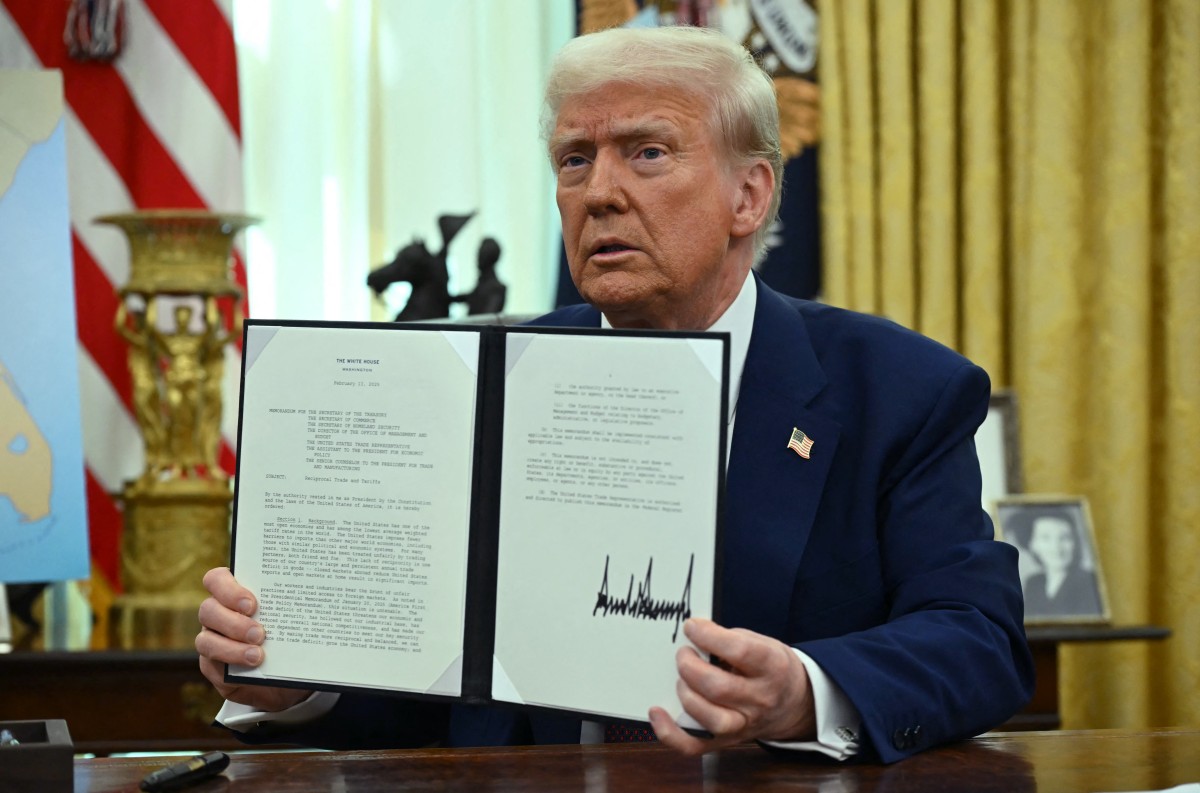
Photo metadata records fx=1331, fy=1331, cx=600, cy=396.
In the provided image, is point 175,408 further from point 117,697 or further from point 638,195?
point 638,195

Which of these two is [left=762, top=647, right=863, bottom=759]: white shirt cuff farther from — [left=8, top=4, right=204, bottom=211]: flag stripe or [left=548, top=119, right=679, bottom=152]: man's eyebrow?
[left=8, top=4, right=204, bottom=211]: flag stripe

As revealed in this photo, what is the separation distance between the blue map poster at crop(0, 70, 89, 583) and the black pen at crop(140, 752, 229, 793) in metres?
1.35

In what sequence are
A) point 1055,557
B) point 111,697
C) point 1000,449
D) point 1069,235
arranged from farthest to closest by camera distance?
point 1069,235 < point 1000,449 < point 1055,557 < point 111,697

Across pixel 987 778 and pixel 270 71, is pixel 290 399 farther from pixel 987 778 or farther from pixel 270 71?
pixel 270 71

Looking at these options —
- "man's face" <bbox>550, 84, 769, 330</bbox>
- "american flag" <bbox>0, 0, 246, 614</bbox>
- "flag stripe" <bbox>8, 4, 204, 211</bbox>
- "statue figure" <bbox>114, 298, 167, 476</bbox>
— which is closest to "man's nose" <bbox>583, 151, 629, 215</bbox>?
"man's face" <bbox>550, 84, 769, 330</bbox>

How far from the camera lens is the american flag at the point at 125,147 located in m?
3.30

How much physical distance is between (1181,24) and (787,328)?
2075 millimetres

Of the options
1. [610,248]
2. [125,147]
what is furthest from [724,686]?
[125,147]

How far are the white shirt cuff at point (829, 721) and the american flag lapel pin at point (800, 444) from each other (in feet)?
1.06

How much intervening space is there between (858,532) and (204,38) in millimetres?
2421

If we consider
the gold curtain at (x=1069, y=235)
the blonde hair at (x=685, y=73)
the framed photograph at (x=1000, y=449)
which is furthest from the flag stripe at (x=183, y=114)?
the framed photograph at (x=1000, y=449)

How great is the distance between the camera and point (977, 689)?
142cm

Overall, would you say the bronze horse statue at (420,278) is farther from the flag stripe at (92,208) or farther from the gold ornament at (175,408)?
the flag stripe at (92,208)

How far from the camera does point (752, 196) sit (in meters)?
1.82
